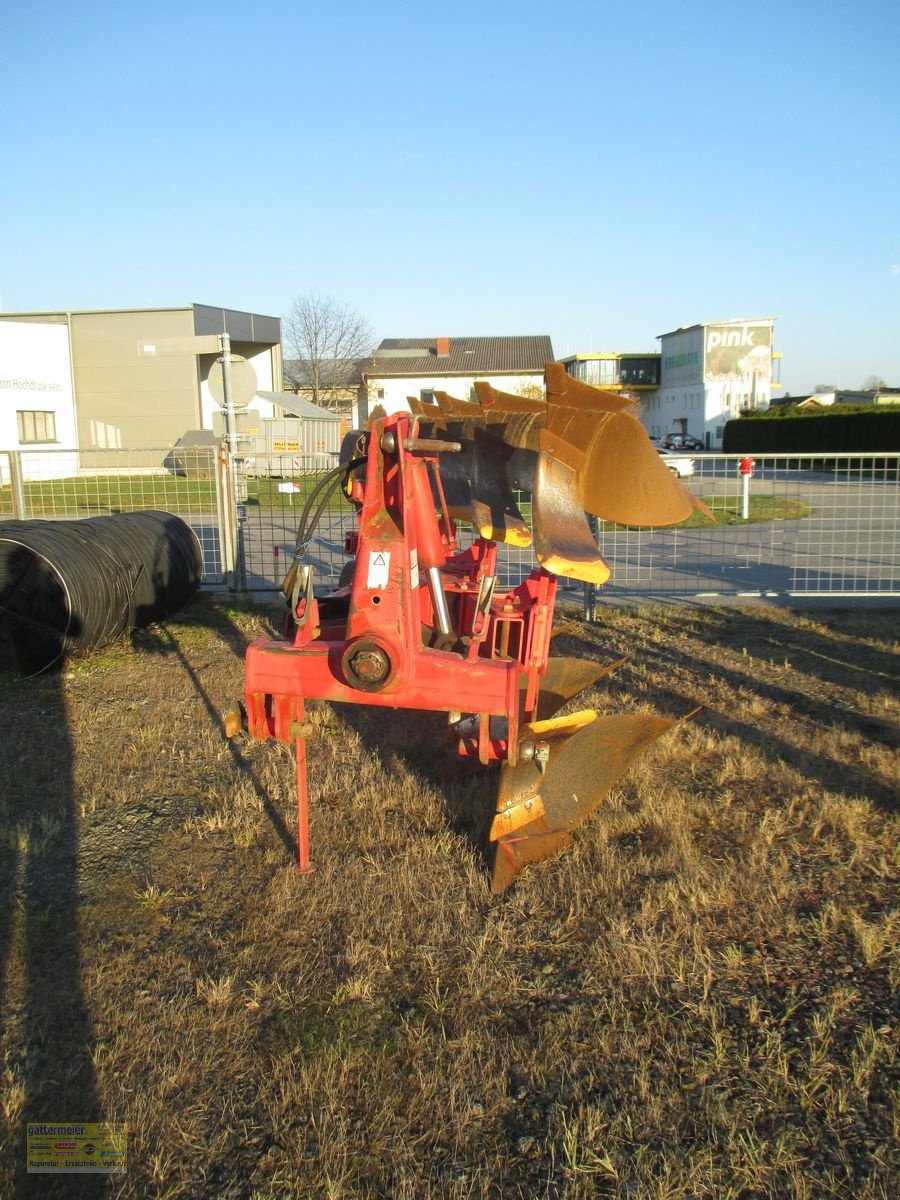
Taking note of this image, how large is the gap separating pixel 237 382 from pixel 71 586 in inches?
132

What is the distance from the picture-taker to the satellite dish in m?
9.08

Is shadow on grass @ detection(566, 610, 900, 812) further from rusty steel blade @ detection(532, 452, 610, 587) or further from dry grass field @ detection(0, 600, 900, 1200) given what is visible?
rusty steel blade @ detection(532, 452, 610, 587)

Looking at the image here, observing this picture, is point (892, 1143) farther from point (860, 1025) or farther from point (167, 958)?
point (167, 958)

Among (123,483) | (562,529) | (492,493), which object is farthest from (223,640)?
(562,529)

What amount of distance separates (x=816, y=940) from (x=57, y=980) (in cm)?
262

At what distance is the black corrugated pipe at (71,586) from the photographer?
669cm

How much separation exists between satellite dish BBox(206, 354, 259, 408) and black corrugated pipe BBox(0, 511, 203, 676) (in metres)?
1.97

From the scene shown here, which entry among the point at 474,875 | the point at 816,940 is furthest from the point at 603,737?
the point at 816,940

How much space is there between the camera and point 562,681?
554cm

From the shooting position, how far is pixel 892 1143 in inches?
89.5

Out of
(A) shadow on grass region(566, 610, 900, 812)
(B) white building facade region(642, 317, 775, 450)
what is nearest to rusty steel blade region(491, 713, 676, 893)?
(A) shadow on grass region(566, 610, 900, 812)

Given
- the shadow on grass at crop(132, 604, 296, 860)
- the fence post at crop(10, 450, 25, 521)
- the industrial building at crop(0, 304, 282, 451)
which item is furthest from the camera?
the industrial building at crop(0, 304, 282, 451)

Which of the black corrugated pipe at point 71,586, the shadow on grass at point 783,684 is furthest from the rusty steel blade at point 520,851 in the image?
the black corrugated pipe at point 71,586

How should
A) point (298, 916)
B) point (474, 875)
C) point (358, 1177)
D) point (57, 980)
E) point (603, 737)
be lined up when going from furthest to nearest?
point (603, 737), point (474, 875), point (298, 916), point (57, 980), point (358, 1177)
